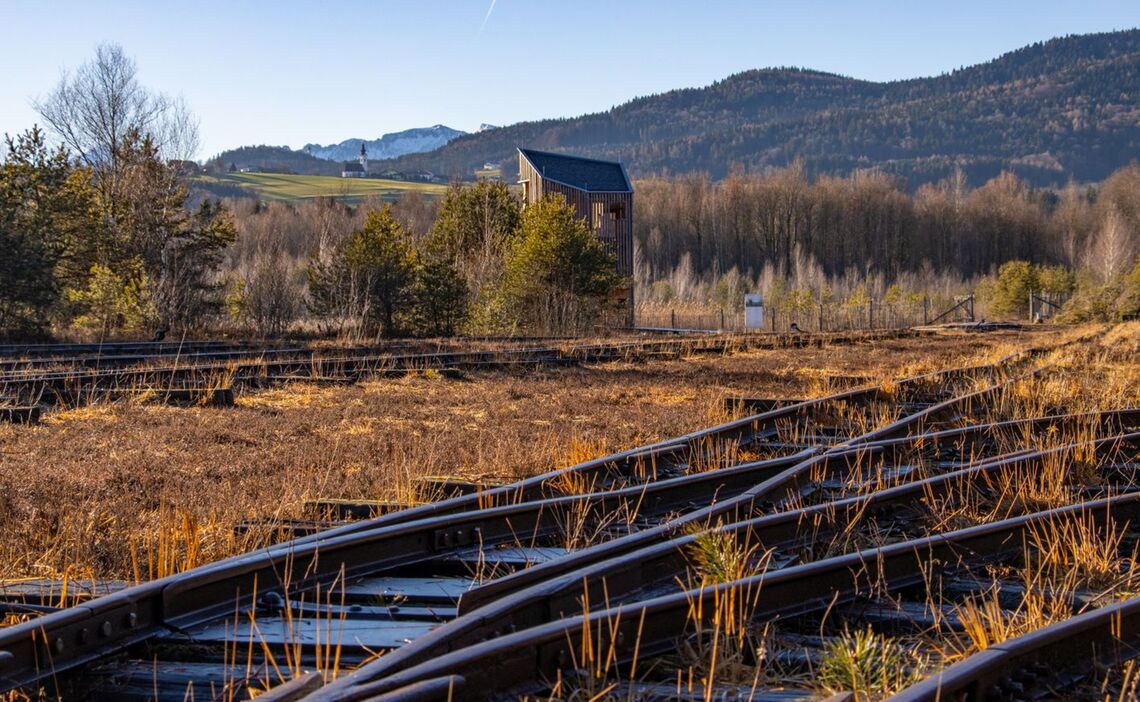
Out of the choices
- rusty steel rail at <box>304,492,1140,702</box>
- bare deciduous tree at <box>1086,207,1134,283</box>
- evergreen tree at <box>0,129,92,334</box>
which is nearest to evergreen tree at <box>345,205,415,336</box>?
evergreen tree at <box>0,129,92,334</box>

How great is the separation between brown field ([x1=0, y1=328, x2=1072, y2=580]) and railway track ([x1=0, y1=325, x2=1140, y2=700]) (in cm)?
80

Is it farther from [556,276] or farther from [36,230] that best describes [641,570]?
[556,276]

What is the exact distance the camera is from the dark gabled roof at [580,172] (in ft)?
189

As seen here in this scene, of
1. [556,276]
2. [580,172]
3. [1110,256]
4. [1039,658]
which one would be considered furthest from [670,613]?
[1110,256]

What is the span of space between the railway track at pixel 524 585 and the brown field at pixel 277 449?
803 millimetres

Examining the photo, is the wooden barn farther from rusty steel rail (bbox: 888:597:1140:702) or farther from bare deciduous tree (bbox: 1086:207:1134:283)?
rusty steel rail (bbox: 888:597:1140:702)

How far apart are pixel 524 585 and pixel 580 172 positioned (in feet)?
184

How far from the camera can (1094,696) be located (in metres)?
3.37

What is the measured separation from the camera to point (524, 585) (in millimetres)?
4312

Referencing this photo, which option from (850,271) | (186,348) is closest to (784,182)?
(850,271)

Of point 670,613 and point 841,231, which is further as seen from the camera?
point 841,231

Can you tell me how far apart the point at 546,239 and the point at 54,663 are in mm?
36492

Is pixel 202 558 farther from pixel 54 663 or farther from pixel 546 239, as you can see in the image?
pixel 546 239

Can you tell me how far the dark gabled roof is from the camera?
189 ft
